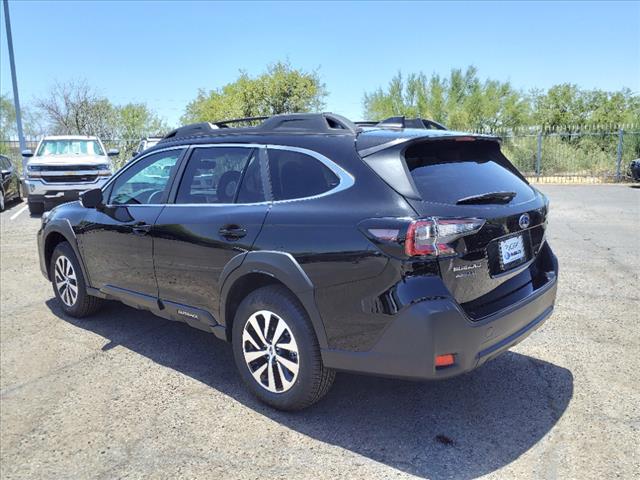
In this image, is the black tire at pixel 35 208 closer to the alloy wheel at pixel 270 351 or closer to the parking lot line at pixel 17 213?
the parking lot line at pixel 17 213

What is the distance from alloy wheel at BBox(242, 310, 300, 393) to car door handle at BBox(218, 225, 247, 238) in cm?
51

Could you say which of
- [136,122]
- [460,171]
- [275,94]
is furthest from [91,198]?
[136,122]

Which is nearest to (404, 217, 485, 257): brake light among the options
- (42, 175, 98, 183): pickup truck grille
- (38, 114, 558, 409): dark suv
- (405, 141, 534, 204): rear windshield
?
(38, 114, 558, 409): dark suv

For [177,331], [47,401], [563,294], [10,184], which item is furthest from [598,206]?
[10,184]

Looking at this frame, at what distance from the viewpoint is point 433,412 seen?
11.2ft

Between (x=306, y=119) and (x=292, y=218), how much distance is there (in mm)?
774

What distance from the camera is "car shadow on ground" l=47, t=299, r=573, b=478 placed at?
2949 mm

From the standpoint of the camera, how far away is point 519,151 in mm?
23453

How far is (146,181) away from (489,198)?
9.39 feet

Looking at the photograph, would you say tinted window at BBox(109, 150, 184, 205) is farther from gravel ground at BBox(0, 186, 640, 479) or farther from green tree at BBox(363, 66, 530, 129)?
green tree at BBox(363, 66, 530, 129)

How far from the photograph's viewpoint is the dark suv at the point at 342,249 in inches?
110

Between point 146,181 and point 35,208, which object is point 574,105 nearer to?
point 35,208

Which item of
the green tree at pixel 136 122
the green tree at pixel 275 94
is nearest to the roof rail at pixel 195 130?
the green tree at pixel 275 94

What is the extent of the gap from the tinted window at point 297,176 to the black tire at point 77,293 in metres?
2.68
